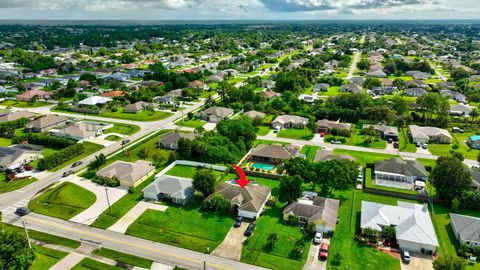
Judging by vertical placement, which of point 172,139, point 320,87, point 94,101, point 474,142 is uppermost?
point 94,101

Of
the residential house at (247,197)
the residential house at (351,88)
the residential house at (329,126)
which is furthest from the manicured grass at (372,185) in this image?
the residential house at (351,88)

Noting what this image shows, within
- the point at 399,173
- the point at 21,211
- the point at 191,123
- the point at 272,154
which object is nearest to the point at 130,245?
the point at 21,211

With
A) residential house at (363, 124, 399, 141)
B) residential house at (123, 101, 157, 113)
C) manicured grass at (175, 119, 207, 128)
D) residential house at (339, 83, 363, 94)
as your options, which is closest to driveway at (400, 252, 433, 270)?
residential house at (363, 124, 399, 141)

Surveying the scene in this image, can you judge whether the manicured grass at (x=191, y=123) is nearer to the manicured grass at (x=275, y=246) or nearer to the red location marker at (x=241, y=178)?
the red location marker at (x=241, y=178)

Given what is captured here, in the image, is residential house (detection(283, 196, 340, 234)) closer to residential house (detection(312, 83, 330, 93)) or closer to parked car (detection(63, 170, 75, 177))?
parked car (detection(63, 170, 75, 177))

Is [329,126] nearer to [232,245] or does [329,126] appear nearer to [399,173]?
[399,173]

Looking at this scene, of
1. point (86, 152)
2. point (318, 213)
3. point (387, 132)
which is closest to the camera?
point (318, 213)

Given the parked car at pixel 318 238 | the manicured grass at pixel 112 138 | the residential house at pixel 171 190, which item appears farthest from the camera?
the manicured grass at pixel 112 138
